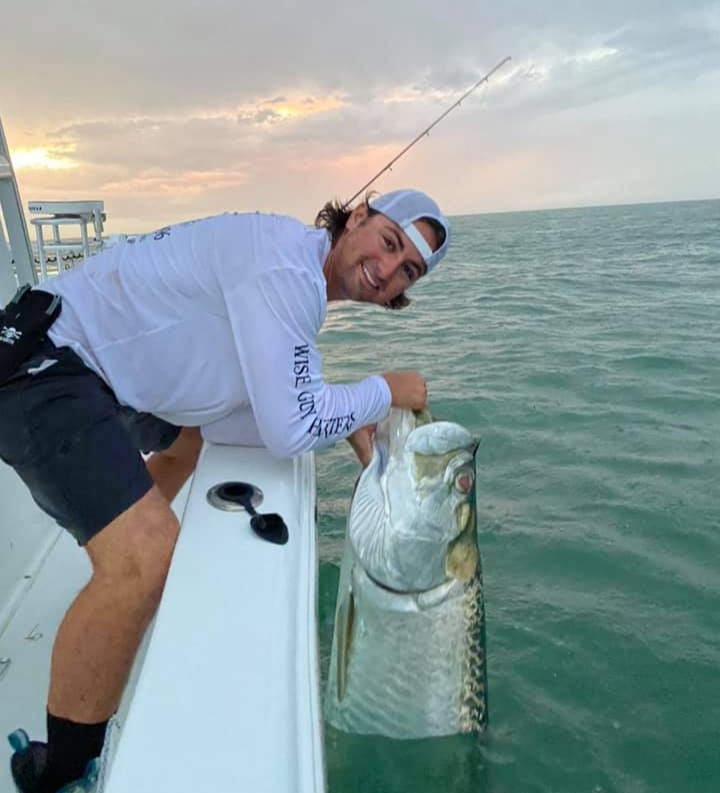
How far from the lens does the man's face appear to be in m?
2.34

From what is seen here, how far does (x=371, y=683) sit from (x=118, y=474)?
3.18 feet

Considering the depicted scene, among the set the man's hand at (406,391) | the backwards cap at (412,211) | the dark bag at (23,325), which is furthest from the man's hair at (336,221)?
the dark bag at (23,325)

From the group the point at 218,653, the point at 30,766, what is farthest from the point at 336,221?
A: the point at 30,766

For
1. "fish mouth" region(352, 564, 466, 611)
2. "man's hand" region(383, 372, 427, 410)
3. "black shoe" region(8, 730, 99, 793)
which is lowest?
"black shoe" region(8, 730, 99, 793)

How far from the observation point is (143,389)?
2.12 m

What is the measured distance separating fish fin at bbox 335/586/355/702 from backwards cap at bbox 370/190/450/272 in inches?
41.9

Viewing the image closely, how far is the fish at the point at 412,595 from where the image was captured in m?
2.10

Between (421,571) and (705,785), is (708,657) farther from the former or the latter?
(421,571)

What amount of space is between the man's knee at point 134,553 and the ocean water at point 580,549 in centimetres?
89

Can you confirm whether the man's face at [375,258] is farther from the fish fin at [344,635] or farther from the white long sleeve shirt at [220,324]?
the fish fin at [344,635]

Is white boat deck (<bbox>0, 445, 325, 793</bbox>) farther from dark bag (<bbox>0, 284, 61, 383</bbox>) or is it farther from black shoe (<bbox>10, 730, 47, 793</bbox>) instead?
dark bag (<bbox>0, 284, 61, 383</bbox>)

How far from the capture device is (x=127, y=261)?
2.11 metres

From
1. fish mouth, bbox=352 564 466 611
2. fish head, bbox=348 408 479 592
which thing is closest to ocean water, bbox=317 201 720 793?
fish mouth, bbox=352 564 466 611

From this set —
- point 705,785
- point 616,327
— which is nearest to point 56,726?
point 705,785
